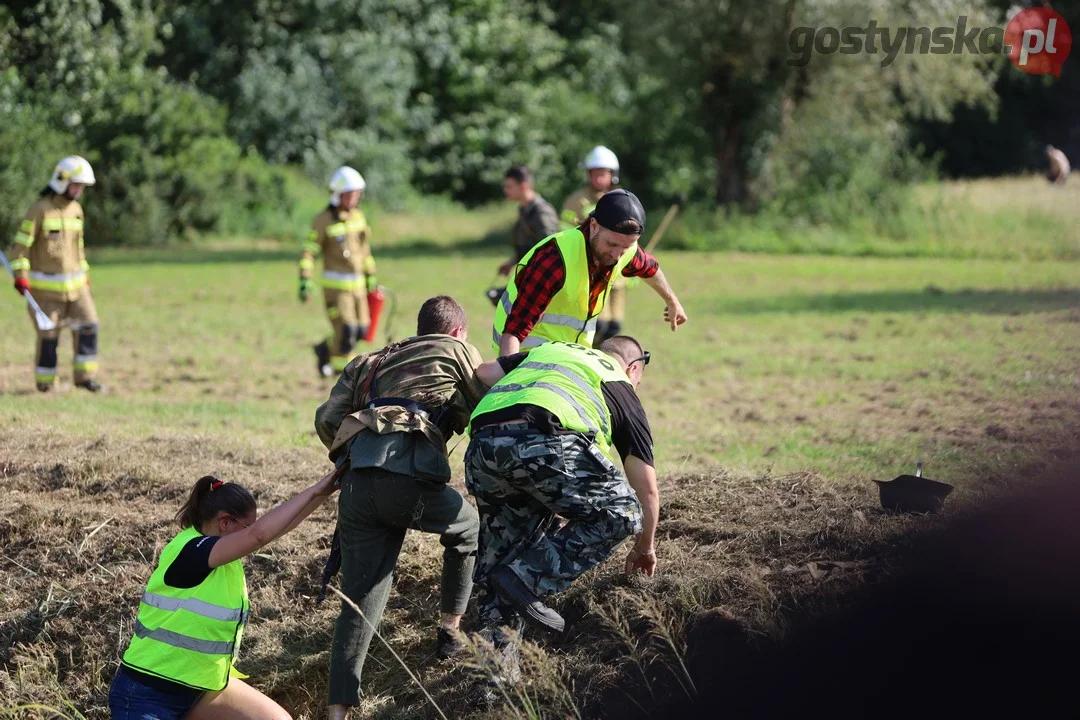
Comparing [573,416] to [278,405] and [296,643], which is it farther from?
[278,405]

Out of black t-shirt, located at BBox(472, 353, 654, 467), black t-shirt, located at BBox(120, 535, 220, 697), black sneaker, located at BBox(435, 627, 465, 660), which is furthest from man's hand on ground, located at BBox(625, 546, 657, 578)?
black t-shirt, located at BBox(120, 535, 220, 697)

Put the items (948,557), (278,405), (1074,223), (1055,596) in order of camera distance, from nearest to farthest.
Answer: (1055,596) < (948,557) < (278,405) < (1074,223)

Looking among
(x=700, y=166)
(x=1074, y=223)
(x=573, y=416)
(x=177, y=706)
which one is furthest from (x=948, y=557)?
(x=700, y=166)

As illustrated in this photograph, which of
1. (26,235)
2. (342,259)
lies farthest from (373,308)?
(26,235)

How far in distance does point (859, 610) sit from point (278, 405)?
7.84 m

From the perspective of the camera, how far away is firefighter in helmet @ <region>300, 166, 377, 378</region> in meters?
13.1

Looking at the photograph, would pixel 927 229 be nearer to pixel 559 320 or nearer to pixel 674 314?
pixel 674 314

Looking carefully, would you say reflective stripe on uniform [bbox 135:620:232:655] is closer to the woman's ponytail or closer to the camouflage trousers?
the woman's ponytail

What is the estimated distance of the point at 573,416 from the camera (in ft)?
16.8

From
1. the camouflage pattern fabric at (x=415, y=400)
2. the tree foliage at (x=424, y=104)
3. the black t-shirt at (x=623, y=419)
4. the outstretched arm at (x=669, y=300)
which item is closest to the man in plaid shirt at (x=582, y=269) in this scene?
the outstretched arm at (x=669, y=300)

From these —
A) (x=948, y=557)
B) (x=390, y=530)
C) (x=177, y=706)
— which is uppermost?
(x=948, y=557)

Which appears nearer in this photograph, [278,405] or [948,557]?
[948,557]

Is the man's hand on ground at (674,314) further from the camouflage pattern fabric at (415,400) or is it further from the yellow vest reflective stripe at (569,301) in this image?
the camouflage pattern fabric at (415,400)

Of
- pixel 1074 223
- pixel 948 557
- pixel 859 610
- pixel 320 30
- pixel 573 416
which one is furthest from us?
pixel 320 30
